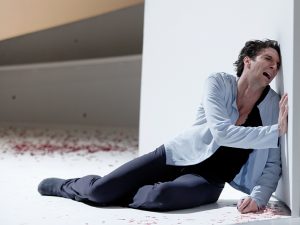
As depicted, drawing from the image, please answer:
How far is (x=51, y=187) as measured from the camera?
2129mm

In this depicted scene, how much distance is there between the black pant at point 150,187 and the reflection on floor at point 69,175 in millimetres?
35

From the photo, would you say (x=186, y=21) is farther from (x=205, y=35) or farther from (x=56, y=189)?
(x=56, y=189)

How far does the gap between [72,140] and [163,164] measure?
2.42 meters

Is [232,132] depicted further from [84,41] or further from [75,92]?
[75,92]

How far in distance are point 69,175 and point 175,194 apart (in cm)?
91

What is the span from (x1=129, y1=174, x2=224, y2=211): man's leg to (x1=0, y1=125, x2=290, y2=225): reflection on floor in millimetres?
29

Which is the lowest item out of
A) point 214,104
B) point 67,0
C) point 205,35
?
point 214,104

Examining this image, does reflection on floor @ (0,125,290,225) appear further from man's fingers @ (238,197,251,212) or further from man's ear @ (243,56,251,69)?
man's ear @ (243,56,251,69)

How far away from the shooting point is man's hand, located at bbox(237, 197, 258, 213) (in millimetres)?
1868

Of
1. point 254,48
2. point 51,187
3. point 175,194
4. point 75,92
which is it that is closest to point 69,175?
point 51,187

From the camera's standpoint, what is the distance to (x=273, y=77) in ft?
6.31

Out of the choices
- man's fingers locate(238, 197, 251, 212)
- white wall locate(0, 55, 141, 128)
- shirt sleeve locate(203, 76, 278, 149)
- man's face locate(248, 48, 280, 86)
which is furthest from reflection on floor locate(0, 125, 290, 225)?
man's face locate(248, 48, 280, 86)

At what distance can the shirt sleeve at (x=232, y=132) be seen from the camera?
6.03ft

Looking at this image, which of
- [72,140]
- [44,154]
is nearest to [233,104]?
[44,154]
